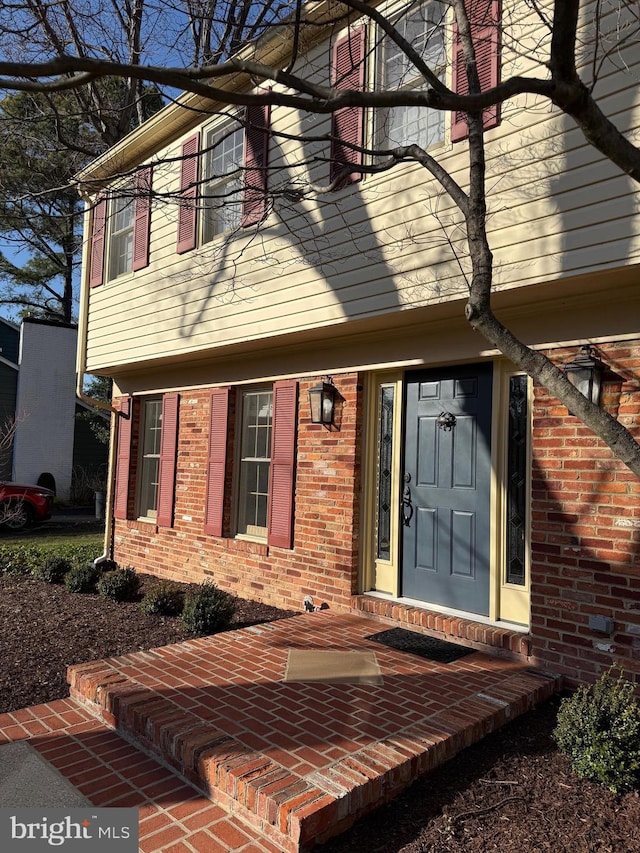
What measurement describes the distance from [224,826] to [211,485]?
468cm

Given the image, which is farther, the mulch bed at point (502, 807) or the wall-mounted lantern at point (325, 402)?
the wall-mounted lantern at point (325, 402)

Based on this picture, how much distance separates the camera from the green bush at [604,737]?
279 centimetres

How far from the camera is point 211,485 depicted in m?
7.08

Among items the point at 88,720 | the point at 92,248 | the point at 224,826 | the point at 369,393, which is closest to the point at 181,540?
the point at 369,393

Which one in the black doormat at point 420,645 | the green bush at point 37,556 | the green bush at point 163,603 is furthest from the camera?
the green bush at point 37,556

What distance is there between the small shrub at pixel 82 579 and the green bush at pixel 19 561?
1.39 meters

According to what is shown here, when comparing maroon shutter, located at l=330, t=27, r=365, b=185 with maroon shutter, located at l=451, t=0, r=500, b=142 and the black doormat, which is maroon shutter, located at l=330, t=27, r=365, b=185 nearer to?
maroon shutter, located at l=451, t=0, r=500, b=142

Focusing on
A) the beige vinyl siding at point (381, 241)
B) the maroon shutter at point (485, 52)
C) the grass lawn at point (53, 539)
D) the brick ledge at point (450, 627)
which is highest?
the maroon shutter at point (485, 52)

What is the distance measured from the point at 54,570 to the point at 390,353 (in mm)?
5161

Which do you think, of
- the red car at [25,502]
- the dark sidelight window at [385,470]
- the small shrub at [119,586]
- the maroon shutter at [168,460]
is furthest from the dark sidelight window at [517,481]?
the red car at [25,502]

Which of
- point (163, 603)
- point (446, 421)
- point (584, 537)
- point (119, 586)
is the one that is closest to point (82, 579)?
point (119, 586)

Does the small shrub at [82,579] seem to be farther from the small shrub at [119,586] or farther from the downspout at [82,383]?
the downspout at [82,383]

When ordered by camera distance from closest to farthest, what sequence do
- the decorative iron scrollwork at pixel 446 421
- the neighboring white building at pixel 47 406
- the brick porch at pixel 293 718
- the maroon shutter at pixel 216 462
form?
the brick porch at pixel 293 718 < the decorative iron scrollwork at pixel 446 421 < the maroon shutter at pixel 216 462 < the neighboring white building at pixel 47 406

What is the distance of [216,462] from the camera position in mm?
7039
